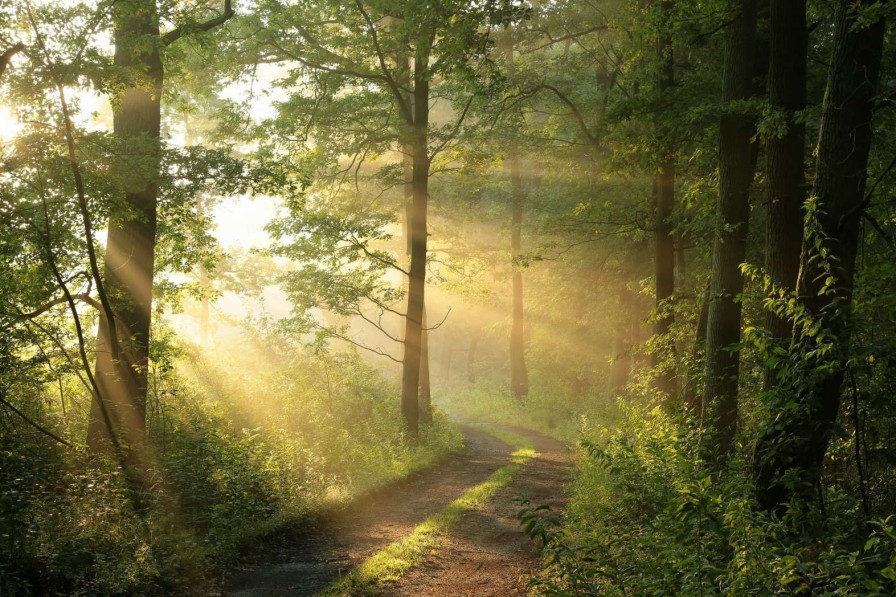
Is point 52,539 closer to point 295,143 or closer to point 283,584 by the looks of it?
point 283,584

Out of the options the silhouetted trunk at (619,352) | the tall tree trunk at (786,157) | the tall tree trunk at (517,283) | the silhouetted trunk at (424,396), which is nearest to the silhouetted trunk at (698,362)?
the tall tree trunk at (786,157)

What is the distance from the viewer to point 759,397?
641cm

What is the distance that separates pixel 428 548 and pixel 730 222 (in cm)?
704

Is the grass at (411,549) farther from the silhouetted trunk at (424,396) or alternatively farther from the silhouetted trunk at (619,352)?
the silhouetted trunk at (619,352)

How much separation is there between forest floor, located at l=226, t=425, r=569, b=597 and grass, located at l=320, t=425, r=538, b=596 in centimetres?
8

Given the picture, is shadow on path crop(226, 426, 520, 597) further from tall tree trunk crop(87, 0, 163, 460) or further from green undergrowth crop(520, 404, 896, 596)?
green undergrowth crop(520, 404, 896, 596)

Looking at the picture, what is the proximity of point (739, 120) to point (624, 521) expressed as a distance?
6.50 m

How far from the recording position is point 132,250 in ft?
35.3

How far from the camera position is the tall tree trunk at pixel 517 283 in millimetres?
28078

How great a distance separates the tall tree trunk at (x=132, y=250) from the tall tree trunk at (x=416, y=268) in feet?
24.9

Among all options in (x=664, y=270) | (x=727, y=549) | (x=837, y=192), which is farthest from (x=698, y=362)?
(x=837, y=192)

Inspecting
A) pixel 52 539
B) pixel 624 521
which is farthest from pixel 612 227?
pixel 52 539

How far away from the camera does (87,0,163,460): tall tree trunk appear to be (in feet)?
31.5

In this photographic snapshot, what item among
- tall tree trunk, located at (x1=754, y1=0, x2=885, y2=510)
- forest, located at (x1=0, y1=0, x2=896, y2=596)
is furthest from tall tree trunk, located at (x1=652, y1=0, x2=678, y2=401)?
tall tree trunk, located at (x1=754, y1=0, x2=885, y2=510)
